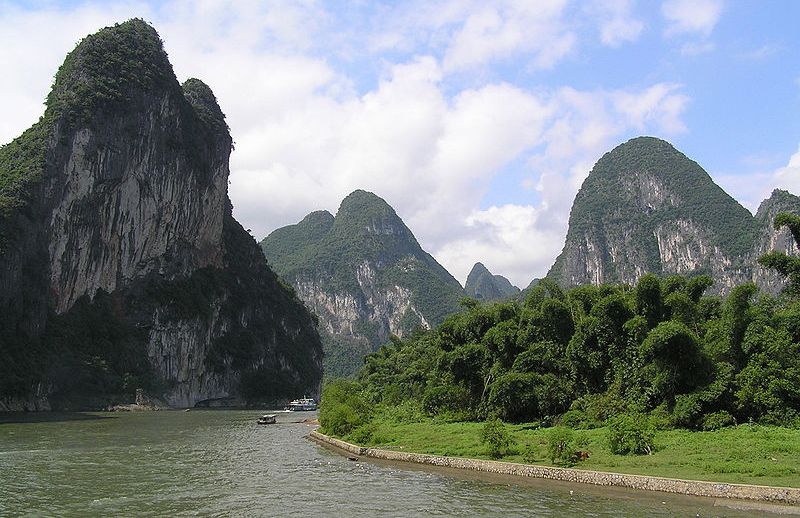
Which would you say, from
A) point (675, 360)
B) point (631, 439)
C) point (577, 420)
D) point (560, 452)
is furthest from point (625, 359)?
point (560, 452)

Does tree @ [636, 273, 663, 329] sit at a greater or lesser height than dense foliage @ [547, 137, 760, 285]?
lesser

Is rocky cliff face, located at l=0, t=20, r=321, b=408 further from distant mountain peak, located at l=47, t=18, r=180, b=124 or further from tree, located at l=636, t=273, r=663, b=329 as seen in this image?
tree, located at l=636, t=273, r=663, b=329

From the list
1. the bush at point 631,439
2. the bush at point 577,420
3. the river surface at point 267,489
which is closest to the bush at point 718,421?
the bush at point 631,439

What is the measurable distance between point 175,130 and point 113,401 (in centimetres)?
4432

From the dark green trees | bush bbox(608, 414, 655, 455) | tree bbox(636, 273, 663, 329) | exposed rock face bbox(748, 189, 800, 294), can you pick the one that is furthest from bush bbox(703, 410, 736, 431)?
exposed rock face bbox(748, 189, 800, 294)

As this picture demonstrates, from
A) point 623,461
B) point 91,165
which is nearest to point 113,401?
point 91,165

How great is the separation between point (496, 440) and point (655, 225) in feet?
535

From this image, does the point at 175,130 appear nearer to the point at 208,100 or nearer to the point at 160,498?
the point at 208,100

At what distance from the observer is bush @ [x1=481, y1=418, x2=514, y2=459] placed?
25250 mm

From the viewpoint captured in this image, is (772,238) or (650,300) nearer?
(650,300)

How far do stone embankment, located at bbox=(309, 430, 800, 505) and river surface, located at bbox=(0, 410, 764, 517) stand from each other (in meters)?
0.48

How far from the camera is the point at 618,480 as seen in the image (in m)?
20.3

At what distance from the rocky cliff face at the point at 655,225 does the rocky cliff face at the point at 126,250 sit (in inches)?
3690

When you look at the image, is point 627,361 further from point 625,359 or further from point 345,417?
point 345,417
